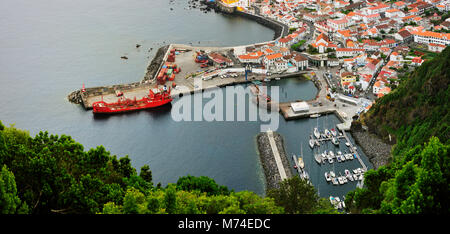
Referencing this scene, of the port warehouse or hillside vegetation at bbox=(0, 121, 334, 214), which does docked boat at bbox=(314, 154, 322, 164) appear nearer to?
the port warehouse

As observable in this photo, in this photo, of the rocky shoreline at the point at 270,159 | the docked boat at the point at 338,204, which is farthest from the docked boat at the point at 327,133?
the docked boat at the point at 338,204

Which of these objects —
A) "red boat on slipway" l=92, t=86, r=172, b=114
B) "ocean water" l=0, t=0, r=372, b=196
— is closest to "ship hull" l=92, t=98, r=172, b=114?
"red boat on slipway" l=92, t=86, r=172, b=114

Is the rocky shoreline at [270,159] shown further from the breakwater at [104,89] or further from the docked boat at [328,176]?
the breakwater at [104,89]

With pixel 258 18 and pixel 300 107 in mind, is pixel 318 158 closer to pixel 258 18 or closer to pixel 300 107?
pixel 300 107

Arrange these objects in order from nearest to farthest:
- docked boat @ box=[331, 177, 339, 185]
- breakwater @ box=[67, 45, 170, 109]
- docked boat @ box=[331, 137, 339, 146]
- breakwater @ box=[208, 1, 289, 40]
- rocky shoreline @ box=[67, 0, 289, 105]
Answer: docked boat @ box=[331, 177, 339, 185], docked boat @ box=[331, 137, 339, 146], breakwater @ box=[67, 45, 170, 109], rocky shoreline @ box=[67, 0, 289, 105], breakwater @ box=[208, 1, 289, 40]

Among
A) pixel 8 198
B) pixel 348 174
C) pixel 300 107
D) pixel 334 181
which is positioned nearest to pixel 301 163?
pixel 334 181
